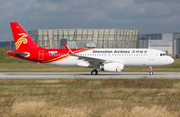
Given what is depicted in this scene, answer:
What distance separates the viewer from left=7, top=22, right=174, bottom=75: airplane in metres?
36.8

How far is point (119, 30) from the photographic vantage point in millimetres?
164125

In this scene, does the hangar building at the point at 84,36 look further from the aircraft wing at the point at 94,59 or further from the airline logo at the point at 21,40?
the aircraft wing at the point at 94,59

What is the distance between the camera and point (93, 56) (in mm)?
37688

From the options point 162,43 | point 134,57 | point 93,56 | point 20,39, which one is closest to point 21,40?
point 20,39

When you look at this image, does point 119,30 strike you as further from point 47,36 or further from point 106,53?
point 106,53

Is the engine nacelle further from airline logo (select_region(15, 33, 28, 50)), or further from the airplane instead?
airline logo (select_region(15, 33, 28, 50))

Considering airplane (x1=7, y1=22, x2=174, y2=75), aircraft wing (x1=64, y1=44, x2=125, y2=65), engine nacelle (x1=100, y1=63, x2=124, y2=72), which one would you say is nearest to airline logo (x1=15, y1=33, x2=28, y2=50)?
airplane (x1=7, y1=22, x2=174, y2=75)

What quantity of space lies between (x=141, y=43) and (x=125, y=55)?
145 meters

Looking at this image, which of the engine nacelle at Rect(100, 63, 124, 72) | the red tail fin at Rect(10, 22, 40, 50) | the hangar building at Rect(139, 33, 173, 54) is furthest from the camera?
the hangar building at Rect(139, 33, 173, 54)

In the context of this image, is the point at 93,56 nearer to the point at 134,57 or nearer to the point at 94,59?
the point at 94,59

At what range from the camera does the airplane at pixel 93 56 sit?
36.8m

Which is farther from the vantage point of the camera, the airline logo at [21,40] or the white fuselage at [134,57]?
the airline logo at [21,40]

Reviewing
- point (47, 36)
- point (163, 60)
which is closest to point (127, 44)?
point (47, 36)

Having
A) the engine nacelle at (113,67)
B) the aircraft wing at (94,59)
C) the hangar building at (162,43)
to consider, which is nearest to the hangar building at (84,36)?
the hangar building at (162,43)
